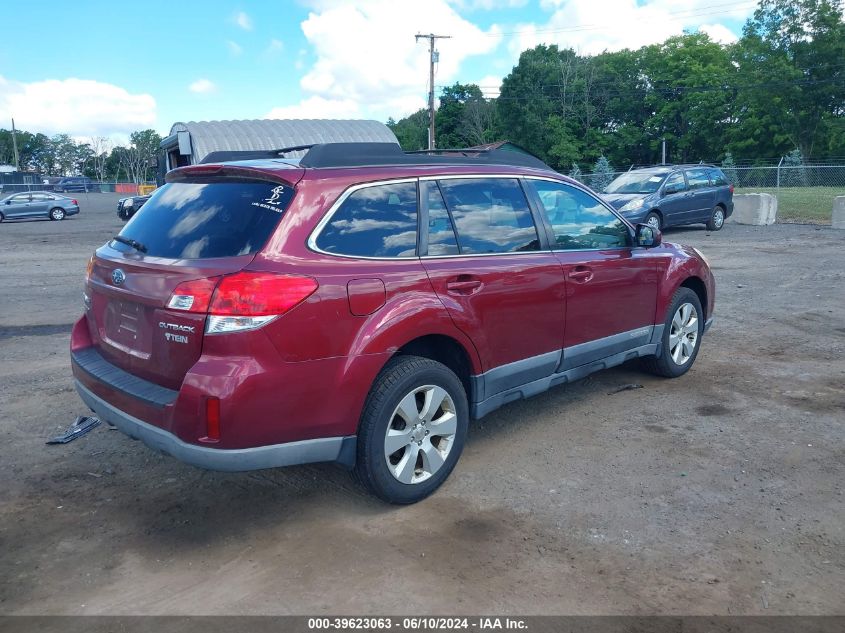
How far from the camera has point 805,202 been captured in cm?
2767

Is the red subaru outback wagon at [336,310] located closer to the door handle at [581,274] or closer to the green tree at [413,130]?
the door handle at [581,274]

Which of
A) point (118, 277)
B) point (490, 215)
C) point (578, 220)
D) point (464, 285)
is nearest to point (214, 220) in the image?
point (118, 277)

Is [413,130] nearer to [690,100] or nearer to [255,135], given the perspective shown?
[690,100]

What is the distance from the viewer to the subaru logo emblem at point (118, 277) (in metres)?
3.64

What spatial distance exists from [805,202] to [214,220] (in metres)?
29.0

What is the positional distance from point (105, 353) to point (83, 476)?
0.88m

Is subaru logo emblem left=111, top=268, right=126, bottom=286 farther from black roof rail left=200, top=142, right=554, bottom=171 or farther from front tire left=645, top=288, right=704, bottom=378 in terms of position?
front tire left=645, top=288, right=704, bottom=378

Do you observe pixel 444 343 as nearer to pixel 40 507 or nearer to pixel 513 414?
pixel 513 414

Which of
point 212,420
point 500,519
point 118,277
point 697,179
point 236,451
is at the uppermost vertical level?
point 697,179


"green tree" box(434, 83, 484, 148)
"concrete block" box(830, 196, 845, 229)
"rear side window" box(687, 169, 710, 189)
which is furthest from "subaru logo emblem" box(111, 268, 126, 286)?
"green tree" box(434, 83, 484, 148)

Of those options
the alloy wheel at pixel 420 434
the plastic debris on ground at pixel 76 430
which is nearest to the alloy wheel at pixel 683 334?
the alloy wheel at pixel 420 434

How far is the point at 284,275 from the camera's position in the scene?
10.7ft

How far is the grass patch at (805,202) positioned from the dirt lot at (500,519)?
64.8ft

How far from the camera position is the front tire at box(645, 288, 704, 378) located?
5.77 metres
